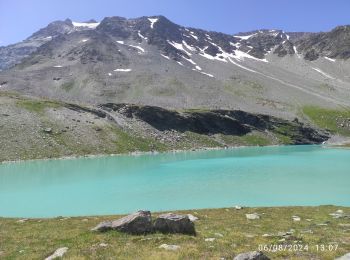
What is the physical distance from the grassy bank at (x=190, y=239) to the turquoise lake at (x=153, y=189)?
11018mm

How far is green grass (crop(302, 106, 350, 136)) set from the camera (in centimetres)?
18425

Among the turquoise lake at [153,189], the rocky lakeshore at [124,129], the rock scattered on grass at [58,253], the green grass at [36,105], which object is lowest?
the turquoise lake at [153,189]

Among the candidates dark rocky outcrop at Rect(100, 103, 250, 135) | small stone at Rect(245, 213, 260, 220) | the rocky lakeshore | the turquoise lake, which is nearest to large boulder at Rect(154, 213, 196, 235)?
small stone at Rect(245, 213, 260, 220)

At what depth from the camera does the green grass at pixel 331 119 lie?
184250mm

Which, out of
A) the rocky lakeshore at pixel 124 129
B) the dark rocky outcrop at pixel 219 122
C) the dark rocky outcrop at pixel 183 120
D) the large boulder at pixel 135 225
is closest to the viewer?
the large boulder at pixel 135 225

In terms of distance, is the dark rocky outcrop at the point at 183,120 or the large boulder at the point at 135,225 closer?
the large boulder at the point at 135,225

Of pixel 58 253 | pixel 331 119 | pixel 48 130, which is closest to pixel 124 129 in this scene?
pixel 48 130

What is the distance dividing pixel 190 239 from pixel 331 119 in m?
185

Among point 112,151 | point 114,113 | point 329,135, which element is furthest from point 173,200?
point 329,135

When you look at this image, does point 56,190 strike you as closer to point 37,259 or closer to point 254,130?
point 37,259

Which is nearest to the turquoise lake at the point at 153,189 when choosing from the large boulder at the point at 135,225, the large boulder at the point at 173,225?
the large boulder at the point at 135,225

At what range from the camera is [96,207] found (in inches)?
1668

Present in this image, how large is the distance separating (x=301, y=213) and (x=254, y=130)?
5297 inches

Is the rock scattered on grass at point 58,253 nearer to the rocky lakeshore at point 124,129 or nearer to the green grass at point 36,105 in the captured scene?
the rocky lakeshore at point 124,129
